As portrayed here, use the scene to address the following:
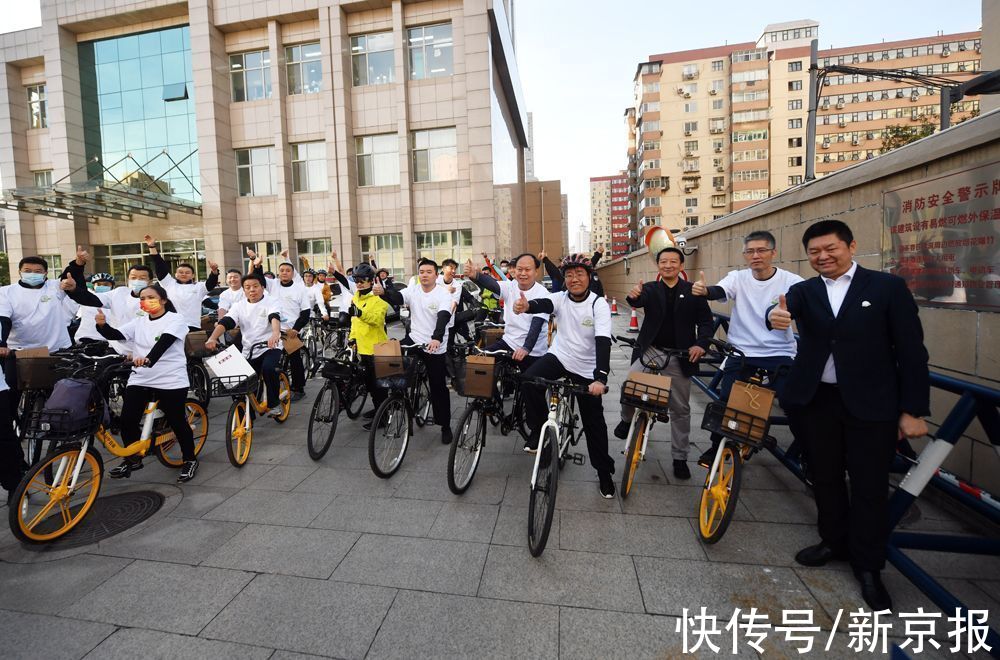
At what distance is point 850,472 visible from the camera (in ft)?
9.61

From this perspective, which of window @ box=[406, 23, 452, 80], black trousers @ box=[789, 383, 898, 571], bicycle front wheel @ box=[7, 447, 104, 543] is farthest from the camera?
window @ box=[406, 23, 452, 80]

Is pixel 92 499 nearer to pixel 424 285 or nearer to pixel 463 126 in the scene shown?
pixel 424 285

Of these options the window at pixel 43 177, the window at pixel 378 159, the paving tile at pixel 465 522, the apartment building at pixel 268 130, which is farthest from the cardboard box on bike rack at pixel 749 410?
the window at pixel 43 177

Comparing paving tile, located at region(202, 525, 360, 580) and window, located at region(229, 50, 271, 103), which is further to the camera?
window, located at region(229, 50, 271, 103)

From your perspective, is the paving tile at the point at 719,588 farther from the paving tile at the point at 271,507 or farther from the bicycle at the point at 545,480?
the paving tile at the point at 271,507

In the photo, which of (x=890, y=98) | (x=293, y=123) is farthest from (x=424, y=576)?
(x=890, y=98)

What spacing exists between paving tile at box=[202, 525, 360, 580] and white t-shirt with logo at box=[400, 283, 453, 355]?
8.29 ft

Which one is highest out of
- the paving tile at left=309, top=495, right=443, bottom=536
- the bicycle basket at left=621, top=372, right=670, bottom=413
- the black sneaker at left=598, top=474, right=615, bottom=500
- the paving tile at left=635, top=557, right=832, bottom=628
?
the bicycle basket at left=621, top=372, right=670, bottom=413

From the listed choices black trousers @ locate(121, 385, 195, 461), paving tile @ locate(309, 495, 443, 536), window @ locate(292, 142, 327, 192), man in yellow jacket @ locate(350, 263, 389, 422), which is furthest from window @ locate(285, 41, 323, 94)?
paving tile @ locate(309, 495, 443, 536)

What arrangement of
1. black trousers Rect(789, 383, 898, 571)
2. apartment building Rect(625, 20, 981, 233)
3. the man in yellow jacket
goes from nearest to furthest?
black trousers Rect(789, 383, 898, 571) → the man in yellow jacket → apartment building Rect(625, 20, 981, 233)

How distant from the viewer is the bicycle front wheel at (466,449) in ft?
13.4

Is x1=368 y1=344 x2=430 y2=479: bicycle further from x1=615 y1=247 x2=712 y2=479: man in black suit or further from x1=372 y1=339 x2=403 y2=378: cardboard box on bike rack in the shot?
x1=615 y1=247 x2=712 y2=479: man in black suit

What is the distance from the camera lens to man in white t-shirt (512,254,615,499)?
13.2 feet

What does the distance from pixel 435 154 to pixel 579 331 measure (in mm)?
22183
